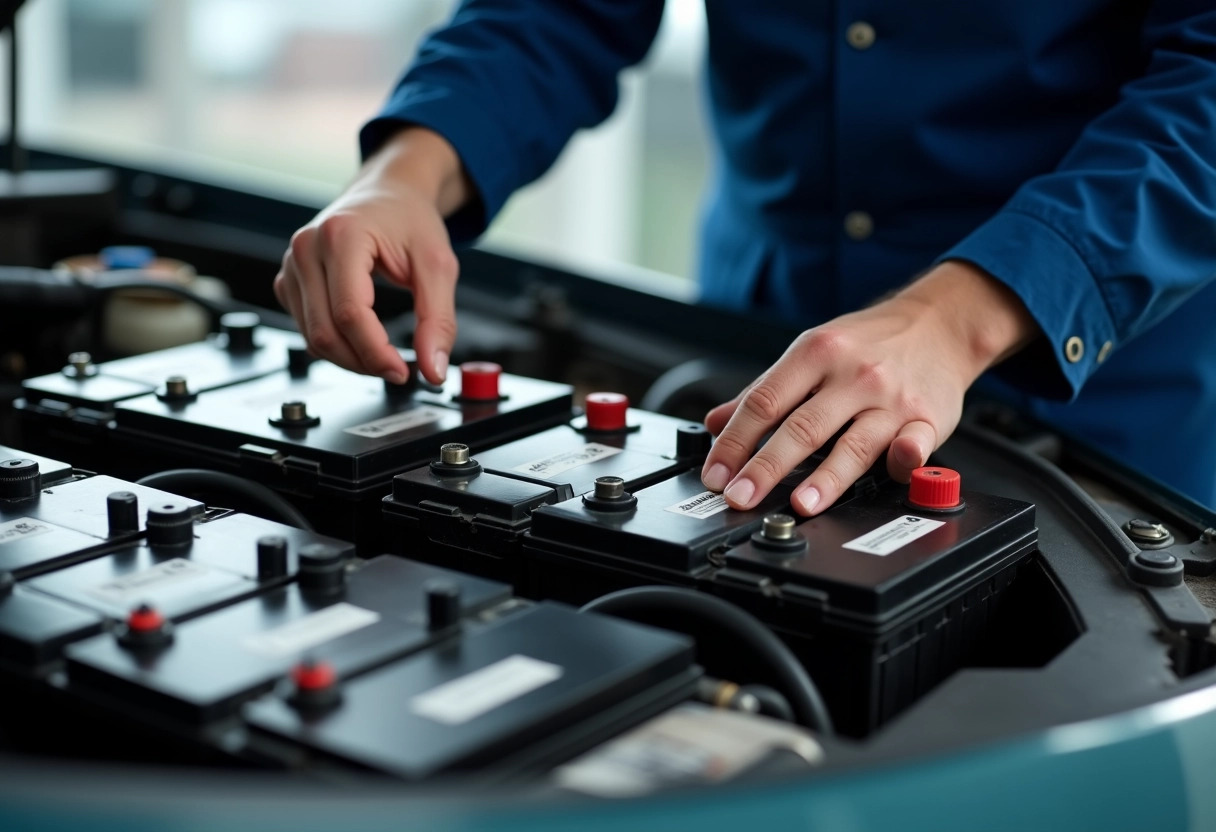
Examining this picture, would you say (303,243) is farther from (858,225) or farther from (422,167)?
(858,225)

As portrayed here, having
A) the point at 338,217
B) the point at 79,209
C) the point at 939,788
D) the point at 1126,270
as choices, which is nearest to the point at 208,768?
the point at 939,788

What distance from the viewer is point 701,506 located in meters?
0.80

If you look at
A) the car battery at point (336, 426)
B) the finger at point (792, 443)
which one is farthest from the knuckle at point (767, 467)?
the car battery at point (336, 426)

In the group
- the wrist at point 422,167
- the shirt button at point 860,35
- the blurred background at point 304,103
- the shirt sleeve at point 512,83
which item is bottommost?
the blurred background at point 304,103

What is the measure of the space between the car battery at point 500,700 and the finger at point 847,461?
8.2 inches

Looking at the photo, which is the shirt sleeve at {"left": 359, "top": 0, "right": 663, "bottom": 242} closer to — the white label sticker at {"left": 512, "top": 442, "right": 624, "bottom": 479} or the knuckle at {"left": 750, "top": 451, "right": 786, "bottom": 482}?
the white label sticker at {"left": 512, "top": 442, "right": 624, "bottom": 479}

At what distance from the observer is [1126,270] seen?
1.02 meters

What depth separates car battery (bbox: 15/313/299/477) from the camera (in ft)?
3.33

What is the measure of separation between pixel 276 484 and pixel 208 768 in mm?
380

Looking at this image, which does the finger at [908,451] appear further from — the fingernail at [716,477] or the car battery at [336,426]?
the car battery at [336,426]

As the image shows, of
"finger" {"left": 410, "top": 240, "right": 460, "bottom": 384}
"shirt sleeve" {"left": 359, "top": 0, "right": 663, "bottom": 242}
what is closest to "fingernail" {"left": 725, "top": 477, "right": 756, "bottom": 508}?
"finger" {"left": 410, "top": 240, "right": 460, "bottom": 384}

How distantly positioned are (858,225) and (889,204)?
0.04m

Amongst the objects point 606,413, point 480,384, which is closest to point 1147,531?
point 606,413

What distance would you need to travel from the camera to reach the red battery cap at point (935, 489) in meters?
0.80
